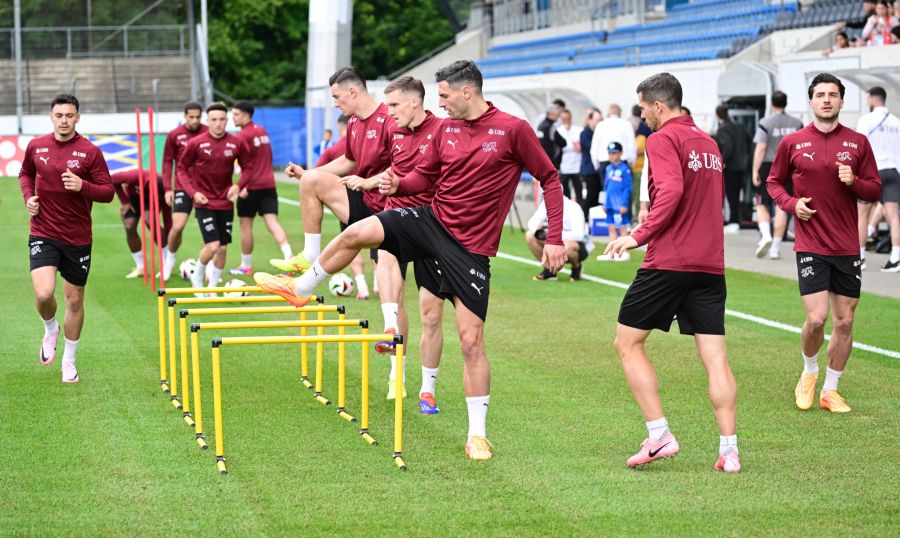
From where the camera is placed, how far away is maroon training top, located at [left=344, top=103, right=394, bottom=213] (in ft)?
32.8

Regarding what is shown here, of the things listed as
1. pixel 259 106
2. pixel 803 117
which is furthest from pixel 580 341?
pixel 259 106

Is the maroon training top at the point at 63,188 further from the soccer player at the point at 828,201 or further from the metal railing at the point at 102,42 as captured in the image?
the metal railing at the point at 102,42

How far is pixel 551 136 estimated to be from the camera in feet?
77.4

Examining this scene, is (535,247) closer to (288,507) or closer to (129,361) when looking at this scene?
(129,361)

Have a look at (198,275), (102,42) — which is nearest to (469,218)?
(198,275)

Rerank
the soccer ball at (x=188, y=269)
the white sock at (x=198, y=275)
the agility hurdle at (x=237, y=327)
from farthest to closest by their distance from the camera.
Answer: the soccer ball at (x=188, y=269)
the white sock at (x=198, y=275)
the agility hurdle at (x=237, y=327)

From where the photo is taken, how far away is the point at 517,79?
3619 cm

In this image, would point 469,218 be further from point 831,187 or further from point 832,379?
point 832,379

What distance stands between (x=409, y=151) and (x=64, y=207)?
273 centimetres

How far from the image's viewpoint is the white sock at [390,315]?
921cm

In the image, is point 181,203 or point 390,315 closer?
point 390,315

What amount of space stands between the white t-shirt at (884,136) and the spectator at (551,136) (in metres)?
6.79

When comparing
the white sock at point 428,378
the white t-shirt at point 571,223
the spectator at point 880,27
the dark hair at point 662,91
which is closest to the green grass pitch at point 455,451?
the white sock at point 428,378

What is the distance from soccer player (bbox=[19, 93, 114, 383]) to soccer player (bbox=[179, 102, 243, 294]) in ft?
16.3
